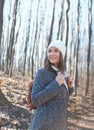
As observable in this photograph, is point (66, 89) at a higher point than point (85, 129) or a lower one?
higher

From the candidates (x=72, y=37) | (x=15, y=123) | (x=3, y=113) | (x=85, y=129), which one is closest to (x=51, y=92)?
(x=15, y=123)

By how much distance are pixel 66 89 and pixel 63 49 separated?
1.30 ft

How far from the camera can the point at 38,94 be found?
3.14m

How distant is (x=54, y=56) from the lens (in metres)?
3.33

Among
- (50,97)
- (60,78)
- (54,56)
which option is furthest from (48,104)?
(54,56)

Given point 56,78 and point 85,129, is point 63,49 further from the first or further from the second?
point 85,129

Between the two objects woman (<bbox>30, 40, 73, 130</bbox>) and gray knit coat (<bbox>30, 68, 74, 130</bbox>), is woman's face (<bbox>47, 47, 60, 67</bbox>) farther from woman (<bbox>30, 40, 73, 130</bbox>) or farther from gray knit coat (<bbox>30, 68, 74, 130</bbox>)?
gray knit coat (<bbox>30, 68, 74, 130</bbox>)

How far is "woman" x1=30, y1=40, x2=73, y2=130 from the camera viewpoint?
10.3 ft

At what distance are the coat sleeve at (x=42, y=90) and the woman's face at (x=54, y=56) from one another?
17cm

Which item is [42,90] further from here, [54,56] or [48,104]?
[54,56]

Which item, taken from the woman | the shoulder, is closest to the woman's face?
the woman

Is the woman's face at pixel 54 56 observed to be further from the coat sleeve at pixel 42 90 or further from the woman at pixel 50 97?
the coat sleeve at pixel 42 90

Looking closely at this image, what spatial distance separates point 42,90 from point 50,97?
0.10m

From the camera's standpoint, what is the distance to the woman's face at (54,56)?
3.32 metres
